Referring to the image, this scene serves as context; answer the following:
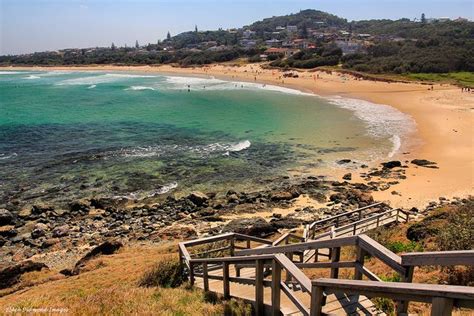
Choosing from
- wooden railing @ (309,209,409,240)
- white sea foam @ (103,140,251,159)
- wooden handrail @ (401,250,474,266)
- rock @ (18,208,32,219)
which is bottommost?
rock @ (18,208,32,219)

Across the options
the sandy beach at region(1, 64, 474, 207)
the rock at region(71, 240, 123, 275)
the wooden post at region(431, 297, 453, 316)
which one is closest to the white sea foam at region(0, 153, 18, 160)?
the rock at region(71, 240, 123, 275)

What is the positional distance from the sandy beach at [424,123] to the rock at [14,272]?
17655mm

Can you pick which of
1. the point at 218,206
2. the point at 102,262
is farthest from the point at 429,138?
the point at 102,262

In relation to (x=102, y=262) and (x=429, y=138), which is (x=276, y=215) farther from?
(x=429, y=138)

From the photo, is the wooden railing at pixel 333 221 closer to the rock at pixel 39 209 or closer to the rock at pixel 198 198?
the rock at pixel 198 198

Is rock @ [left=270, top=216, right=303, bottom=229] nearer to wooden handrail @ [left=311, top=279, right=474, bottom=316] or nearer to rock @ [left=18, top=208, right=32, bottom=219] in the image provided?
rock @ [left=18, top=208, right=32, bottom=219]

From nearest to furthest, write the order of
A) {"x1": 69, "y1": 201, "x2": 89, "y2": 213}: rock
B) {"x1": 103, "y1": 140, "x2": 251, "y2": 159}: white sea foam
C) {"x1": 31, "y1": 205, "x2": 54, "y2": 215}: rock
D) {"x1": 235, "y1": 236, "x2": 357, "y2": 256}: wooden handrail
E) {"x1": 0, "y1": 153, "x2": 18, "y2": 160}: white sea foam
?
{"x1": 235, "y1": 236, "x2": 357, "y2": 256}: wooden handrail
{"x1": 31, "y1": 205, "x2": 54, "y2": 215}: rock
{"x1": 69, "y1": 201, "x2": 89, "y2": 213}: rock
{"x1": 0, "y1": 153, "x2": 18, "y2": 160}: white sea foam
{"x1": 103, "y1": 140, "x2": 251, "y2": 159}: white sea foam

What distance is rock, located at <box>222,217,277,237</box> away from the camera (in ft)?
55.5

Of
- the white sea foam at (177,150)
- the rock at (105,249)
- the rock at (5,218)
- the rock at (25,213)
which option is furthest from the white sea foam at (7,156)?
the rock at (105,249)

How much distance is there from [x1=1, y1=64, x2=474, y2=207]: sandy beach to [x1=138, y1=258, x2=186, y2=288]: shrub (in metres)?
15.1

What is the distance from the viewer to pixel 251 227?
674 inches

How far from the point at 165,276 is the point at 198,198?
41.2ft

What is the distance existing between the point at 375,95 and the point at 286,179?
130 ft

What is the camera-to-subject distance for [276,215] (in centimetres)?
2078
